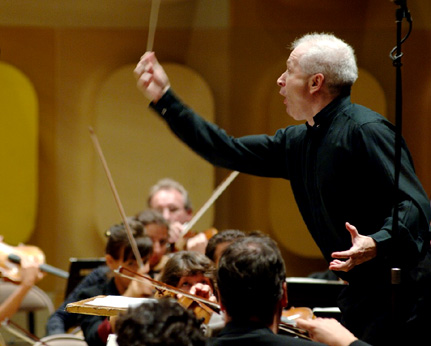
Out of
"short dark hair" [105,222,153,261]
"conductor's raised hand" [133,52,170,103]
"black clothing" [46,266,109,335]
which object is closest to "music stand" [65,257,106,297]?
"black clothing" [46,266,109,335]

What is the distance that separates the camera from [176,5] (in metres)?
5.98

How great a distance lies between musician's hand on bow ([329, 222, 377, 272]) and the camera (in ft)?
5.93

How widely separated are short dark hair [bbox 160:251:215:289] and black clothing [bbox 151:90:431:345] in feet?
2.15

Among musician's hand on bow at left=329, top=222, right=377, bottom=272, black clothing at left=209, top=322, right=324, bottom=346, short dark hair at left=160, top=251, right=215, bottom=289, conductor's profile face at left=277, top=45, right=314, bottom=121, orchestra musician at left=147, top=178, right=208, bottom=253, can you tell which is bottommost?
black clothing at left=209, top=322, right=324, bottom=346

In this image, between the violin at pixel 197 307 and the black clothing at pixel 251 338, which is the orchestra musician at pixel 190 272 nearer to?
the violin at pixel 197 307

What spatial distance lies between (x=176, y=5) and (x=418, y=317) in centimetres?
437

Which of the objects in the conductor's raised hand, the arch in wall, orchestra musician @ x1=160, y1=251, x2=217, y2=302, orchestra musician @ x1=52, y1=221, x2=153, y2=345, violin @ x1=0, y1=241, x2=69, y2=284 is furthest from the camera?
the arch in wall

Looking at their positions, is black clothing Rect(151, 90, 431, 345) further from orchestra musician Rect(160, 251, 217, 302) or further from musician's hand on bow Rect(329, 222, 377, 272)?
orchestra musician Rect(160, 251, 217, 302)

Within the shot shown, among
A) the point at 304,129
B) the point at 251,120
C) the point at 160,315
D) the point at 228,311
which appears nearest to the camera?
the point at 160,315

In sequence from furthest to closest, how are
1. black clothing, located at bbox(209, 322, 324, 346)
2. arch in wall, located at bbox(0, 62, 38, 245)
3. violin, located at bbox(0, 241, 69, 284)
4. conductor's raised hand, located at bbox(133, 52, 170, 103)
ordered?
1. arch in wall, located at bbox(0, 62, 38, 245)
2. violin, located at bbox(0, 241, 69, 284)
3. conductor's raised hand, located at bbox(133, 52, 170, 103)
4. black clothing, located at bbox(209, 322, 324, 346)

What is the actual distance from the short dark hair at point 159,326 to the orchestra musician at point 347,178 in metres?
0.60

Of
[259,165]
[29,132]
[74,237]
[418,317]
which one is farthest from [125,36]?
[418,317]

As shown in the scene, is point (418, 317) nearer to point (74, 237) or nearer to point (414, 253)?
point (414, 253)

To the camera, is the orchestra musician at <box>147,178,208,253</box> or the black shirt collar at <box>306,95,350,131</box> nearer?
the black shirt collar at <box>306,95,350,131</box>
